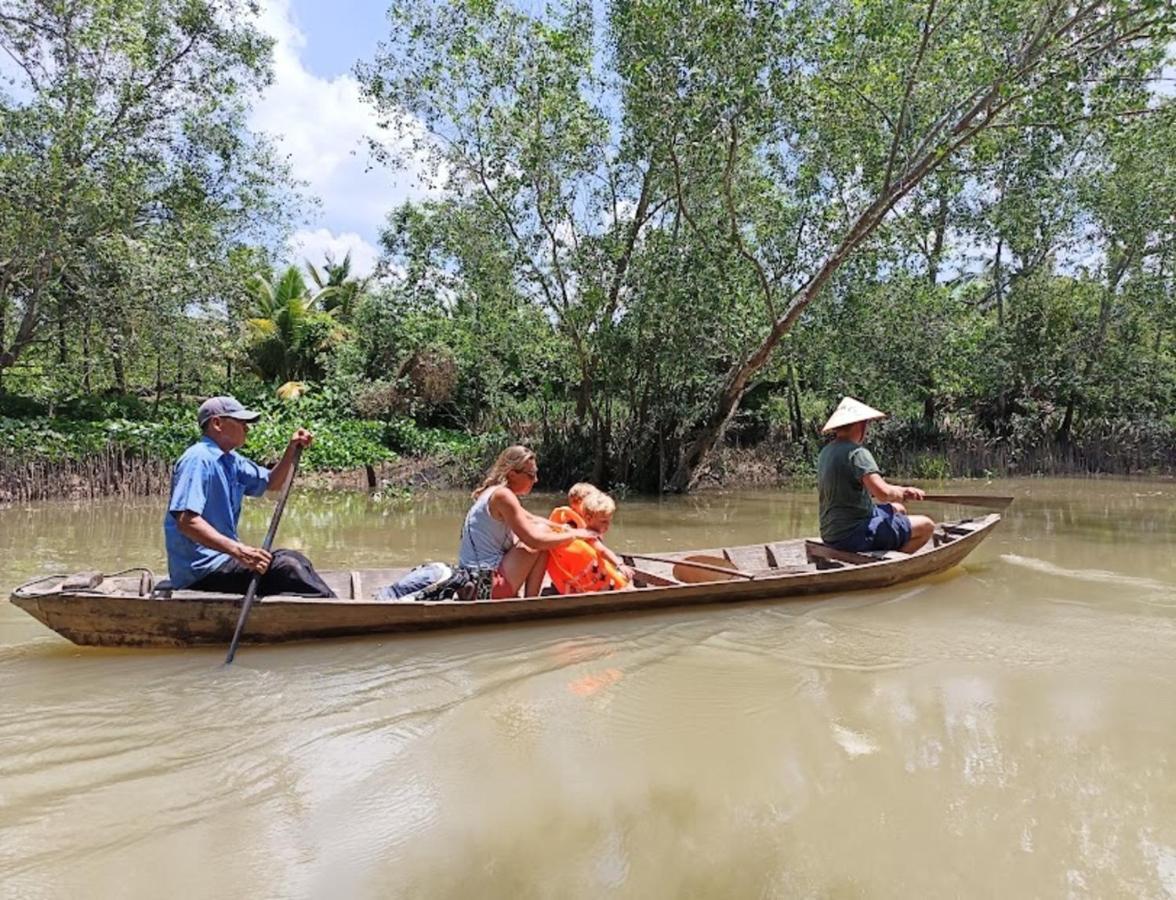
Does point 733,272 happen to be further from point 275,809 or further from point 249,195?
point 275,809

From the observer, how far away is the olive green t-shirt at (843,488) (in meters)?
6.23

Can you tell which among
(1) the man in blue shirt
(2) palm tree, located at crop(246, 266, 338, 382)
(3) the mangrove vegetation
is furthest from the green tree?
(1) the man in blue shirt

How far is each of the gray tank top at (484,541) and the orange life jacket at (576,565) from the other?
30cm

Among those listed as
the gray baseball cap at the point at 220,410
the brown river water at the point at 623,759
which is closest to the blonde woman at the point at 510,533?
the brown river water at the point at 623,759

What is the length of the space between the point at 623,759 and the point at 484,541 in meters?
2.04

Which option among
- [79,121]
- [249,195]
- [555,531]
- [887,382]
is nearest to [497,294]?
[249,195]

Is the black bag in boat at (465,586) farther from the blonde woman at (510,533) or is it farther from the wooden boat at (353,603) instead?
the wooden boat at (353,603)

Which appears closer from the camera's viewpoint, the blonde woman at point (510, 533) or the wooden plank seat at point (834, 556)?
the blonde woman at point (510, 533)

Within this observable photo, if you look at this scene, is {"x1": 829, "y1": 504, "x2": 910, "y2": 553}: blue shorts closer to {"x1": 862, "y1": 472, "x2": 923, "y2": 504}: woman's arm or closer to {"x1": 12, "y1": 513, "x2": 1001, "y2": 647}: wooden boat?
{"x1": 12, "y1": 513, "x2": 1001, "y2": 647}: wooden boat

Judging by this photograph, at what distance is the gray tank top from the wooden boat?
31 centimetres

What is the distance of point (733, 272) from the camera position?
42.4 ft

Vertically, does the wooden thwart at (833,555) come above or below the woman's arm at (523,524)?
below

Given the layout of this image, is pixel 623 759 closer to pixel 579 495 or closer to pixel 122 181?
pixel 579 495

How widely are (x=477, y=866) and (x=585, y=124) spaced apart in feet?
38.2
